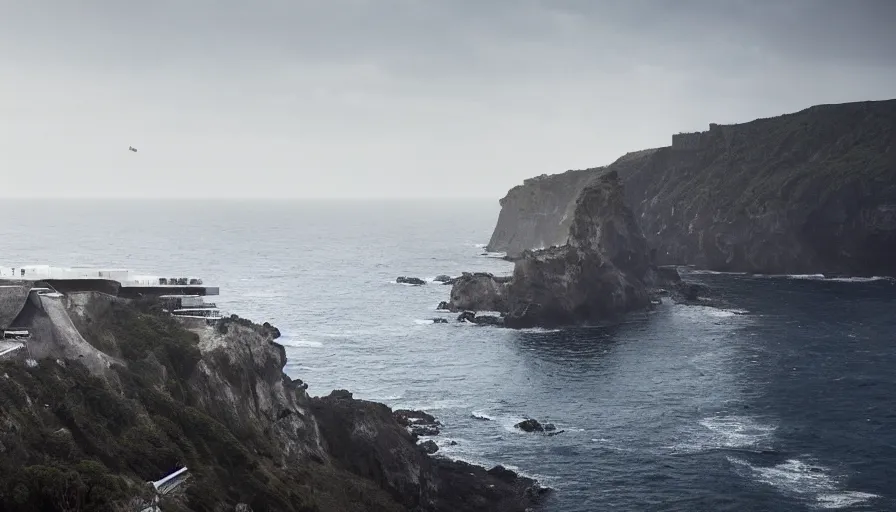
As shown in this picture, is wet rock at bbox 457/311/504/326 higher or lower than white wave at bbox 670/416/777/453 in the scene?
higher

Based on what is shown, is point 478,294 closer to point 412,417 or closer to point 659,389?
point 659,389

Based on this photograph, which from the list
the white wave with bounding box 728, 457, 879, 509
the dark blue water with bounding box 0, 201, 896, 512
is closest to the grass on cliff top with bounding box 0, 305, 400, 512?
the dark blue water with bounding box 0, 201, 896, 512

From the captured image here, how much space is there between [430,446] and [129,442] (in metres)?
38.9

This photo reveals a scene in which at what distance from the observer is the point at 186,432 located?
54.8m

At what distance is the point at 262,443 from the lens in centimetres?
6072

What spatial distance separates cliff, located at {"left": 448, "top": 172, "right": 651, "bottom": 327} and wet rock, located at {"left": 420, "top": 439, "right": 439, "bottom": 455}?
63.8 metres

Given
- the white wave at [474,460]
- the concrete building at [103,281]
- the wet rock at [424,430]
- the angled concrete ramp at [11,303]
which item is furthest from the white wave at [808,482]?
the angled concrete ramp at [11,303]

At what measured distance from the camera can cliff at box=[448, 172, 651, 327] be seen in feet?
503

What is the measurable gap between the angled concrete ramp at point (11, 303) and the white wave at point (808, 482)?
56090 millimetres

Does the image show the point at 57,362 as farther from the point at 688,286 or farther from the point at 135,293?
the point at 688,286

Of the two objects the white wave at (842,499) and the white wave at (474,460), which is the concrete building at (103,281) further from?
the white wave at (842,499)

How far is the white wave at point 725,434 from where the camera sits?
85481 mm

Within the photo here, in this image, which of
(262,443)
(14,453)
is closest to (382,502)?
(262,443)

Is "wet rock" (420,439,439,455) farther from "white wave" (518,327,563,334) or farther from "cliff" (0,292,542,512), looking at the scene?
"white wave" (518,327,563,334)
